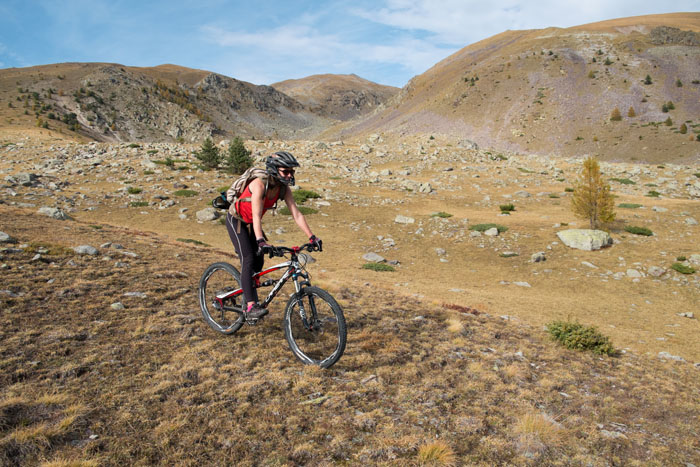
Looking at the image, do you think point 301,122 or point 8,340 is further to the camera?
point 301,122

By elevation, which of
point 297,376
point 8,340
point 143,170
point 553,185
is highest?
point 143,170

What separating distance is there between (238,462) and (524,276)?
1433 cm

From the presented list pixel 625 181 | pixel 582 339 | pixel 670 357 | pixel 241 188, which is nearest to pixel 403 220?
pixel 582 339

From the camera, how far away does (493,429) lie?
406cm

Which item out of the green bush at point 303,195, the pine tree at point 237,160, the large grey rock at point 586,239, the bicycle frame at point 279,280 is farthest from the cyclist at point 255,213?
the pine tree at point 237,160

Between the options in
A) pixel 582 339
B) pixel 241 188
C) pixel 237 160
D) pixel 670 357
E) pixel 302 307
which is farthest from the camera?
pixel 237 160

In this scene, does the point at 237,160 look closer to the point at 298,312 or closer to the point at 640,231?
the point at 298,312

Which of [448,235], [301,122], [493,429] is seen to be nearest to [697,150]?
[448,235]

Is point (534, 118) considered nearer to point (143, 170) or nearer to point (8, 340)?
point (143, 170)

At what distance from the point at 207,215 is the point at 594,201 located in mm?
21900

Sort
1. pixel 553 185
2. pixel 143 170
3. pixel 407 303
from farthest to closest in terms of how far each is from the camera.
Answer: pixel 553 185, pixel 143 170, pixel 407 303

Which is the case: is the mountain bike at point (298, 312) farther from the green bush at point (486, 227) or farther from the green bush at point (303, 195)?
the green bush at point (303, 195)

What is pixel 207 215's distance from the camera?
66.4 ft

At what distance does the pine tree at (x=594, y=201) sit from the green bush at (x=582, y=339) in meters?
13.9
